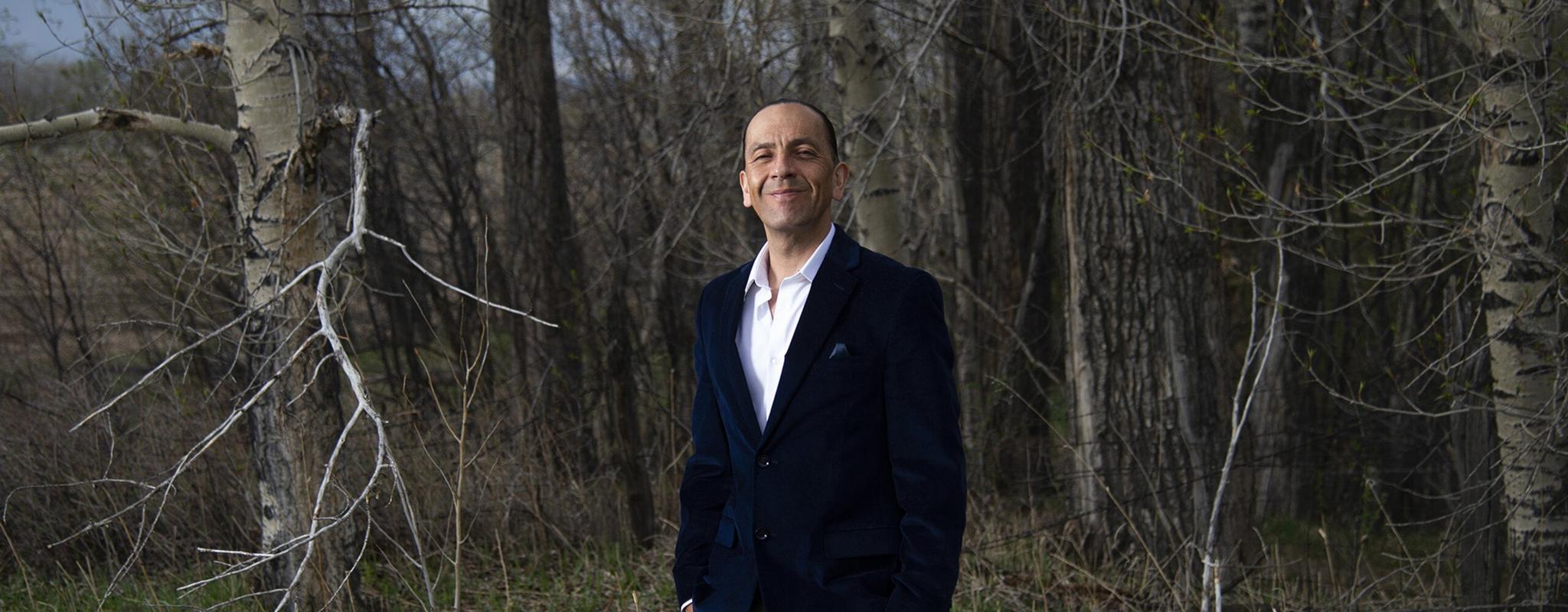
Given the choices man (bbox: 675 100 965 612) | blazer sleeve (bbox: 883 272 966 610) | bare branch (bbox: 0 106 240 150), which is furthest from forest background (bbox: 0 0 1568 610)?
blazer sleeve (bbox: 883 272 966 610)

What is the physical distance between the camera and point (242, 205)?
5.05m

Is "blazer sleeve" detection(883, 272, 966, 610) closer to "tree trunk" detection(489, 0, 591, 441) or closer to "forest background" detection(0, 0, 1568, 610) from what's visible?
"forest background" detection(0, 0, 1568, 610)

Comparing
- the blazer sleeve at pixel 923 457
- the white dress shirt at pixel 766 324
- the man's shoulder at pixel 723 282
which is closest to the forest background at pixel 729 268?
the man's shoulder at pixel 723 282

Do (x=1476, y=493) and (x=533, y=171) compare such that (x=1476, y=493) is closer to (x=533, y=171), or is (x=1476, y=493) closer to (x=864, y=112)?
(x=864, y=112)

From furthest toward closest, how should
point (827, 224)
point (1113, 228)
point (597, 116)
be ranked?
1. point (597, 116)
2. point (1113, 228)
3. point (827, 224)

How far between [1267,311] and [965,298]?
3.00m

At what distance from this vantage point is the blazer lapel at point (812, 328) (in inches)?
92.5

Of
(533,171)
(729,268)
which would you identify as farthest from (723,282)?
(729,268)

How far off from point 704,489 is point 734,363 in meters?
0.31

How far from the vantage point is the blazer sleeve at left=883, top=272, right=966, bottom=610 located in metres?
2.23

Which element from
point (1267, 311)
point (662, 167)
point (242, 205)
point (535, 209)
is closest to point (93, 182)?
point (535, 209)

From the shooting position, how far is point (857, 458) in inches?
92.2

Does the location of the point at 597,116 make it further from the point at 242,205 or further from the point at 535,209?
the point at 242,205

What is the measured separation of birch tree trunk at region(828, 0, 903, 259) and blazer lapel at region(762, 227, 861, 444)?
15.0ft
